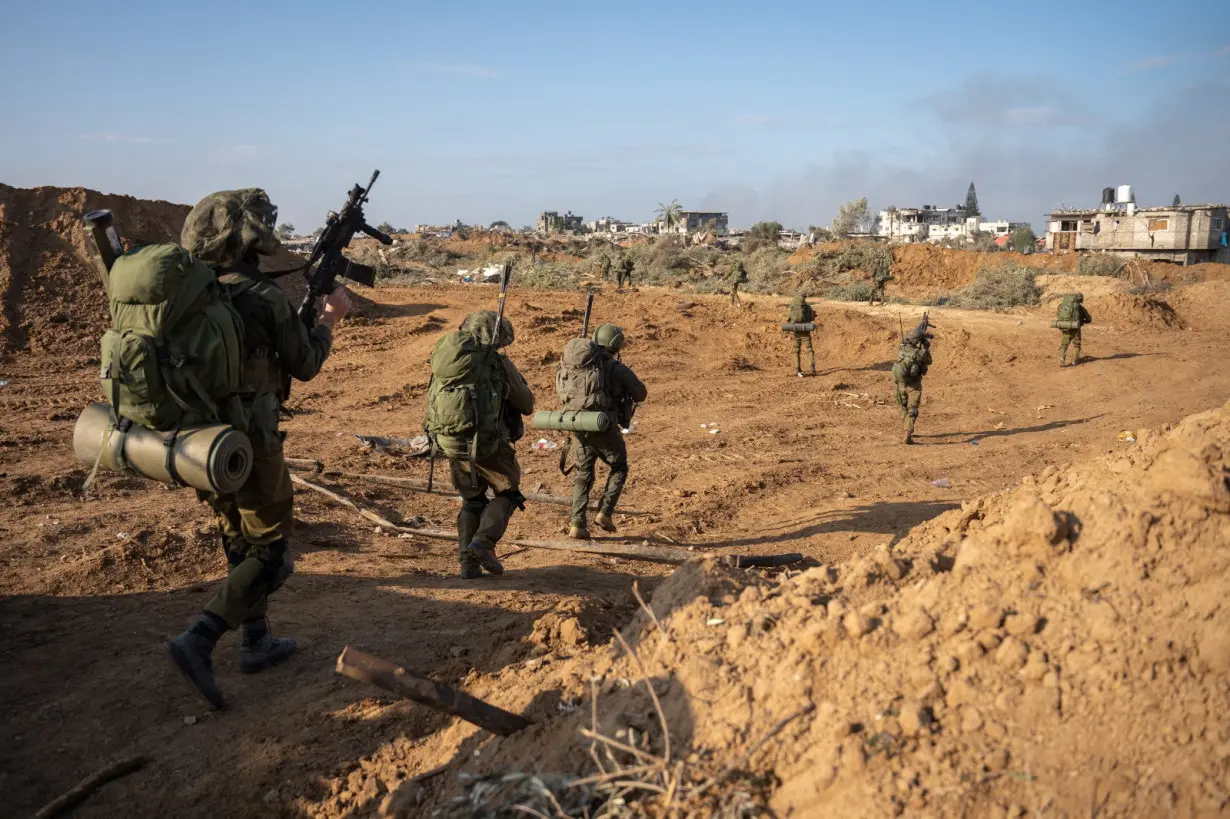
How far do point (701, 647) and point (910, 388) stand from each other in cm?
965

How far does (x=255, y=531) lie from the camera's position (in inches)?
166

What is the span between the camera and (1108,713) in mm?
2441

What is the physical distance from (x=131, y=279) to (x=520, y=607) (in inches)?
114

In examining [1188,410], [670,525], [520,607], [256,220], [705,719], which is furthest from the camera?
[1188,410]

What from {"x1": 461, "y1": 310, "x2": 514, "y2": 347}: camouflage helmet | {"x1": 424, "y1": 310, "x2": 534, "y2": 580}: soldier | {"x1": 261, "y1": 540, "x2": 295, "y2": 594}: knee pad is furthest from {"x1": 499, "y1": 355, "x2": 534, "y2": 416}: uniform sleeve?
{"x1": 261, "y1": 540, "x2": 295, "y2": 594}: knee pad

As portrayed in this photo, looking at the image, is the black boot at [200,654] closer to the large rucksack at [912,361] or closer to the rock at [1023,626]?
the rock at [1023,626]

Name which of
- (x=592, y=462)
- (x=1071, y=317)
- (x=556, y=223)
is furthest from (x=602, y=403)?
(x=556, y=223)

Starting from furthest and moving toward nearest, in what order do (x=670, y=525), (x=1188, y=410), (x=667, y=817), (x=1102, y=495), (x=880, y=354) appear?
(x=880, y=354) → (x=1188, y=410) → (x=670, y=525) → (x=1102, y=495) → (x=667, y=817)

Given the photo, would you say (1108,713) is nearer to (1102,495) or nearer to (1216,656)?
(1216,656)

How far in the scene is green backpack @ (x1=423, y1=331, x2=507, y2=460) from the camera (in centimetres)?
566

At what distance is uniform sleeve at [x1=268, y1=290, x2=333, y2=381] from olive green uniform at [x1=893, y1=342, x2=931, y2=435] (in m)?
9.08

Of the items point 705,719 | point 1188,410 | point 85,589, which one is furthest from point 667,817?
point 1188,410

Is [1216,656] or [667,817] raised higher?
[1216,656]

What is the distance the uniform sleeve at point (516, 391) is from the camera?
19.6 ft
